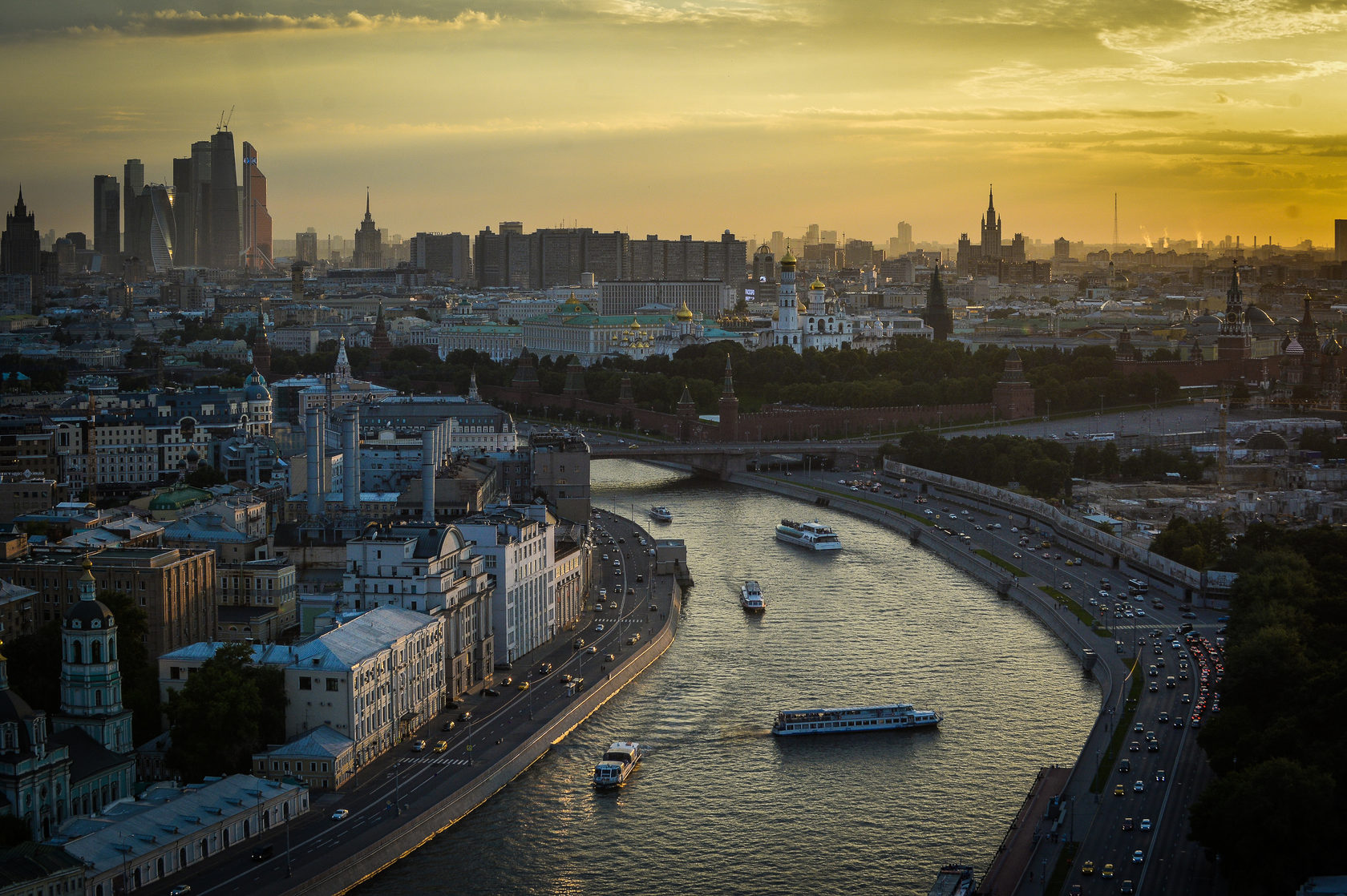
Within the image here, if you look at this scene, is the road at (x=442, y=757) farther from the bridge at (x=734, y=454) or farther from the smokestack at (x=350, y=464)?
the bridge at (x=734, y=454)

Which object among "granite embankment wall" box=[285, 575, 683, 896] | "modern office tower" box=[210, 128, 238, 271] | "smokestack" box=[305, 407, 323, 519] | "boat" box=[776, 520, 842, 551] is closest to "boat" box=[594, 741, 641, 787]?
"granite embankment wall" box=[285, 575, 683, 896]

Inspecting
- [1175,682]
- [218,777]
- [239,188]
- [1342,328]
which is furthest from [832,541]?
[239,188]

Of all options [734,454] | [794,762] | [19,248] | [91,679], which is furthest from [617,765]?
[19,248]

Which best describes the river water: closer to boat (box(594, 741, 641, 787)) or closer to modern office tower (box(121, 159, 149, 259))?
boat (box(594, 741, 641, 787))

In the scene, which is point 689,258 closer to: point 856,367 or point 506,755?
point 856,367

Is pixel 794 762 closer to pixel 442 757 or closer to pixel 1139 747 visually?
pixel 1139 747

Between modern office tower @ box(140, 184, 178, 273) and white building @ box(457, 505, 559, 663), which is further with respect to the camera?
modern office tower @ box(140, 184, 178, 273)

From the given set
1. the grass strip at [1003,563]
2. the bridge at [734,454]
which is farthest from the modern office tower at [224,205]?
the grass strip at [1003,563]
